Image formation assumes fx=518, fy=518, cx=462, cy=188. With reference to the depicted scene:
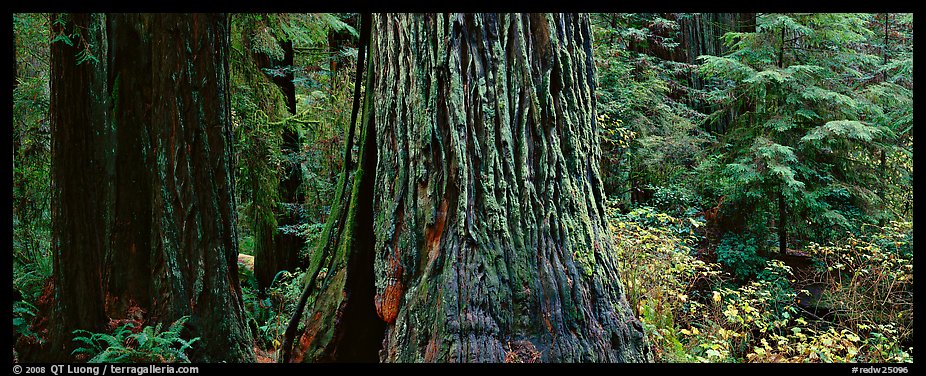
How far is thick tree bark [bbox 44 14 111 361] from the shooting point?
14.7 feet

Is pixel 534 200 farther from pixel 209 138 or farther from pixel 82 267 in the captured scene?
pixel 82 267

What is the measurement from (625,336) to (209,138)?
3848mm

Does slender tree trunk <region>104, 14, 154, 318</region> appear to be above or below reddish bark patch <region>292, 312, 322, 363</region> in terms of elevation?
above

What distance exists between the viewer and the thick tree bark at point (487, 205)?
8.61ft

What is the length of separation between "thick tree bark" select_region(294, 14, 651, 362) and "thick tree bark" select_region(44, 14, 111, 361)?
9.80ft

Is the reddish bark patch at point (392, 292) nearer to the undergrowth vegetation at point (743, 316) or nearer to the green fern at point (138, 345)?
the undergrowth vegetation at point (743, 316)

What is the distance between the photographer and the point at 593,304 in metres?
2.80

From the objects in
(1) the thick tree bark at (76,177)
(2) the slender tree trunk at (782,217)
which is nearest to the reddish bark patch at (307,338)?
(1) the thick tree bark at (76,177)

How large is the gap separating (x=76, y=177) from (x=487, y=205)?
13.2 ft

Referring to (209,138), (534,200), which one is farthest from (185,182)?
(534,200)

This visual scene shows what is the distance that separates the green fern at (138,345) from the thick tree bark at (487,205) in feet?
6.52

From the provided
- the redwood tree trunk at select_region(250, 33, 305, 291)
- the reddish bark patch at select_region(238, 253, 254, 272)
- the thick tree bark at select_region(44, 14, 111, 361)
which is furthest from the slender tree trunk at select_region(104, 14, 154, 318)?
the reddish bark patch at select_region(238, 253, 254, 272)
